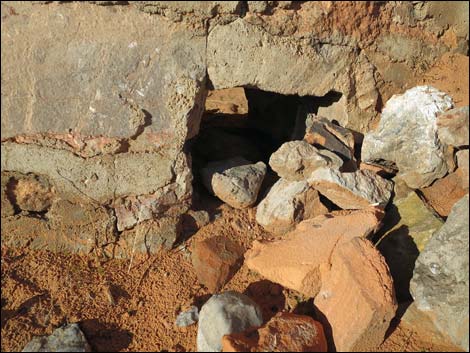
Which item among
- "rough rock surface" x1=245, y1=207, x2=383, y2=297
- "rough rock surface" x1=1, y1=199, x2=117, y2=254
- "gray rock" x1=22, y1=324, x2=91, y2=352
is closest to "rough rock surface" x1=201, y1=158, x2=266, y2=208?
"rough rock surface" x1=245, y1=207, x2=383, y2=297

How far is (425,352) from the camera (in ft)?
7.82

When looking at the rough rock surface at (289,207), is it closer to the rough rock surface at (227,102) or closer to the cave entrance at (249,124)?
the cave entrance at (249,124)

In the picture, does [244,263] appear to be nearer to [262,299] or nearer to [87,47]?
[262,299]

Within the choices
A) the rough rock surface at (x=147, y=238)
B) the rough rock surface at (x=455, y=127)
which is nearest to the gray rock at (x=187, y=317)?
the rough rock surface at (x=147, y=238)

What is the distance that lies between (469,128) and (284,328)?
5.88ft

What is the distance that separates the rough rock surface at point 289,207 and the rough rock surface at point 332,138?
372 mm

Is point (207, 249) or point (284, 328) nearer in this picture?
point (284, 328)

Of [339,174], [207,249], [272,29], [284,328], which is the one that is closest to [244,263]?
[207,249]

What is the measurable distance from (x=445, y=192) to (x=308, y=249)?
122cm

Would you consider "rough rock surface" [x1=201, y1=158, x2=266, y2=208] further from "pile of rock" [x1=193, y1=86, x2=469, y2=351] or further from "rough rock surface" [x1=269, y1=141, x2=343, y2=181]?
"rough rock surface" [x1=269, y1=141, x2=343, y2=181]

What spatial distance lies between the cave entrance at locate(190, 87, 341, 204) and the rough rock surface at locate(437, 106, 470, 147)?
2.70 feet

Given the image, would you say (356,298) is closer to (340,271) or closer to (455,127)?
(340,271)

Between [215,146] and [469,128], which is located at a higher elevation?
[469,128]

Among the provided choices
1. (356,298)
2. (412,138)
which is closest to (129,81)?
(356,298)
